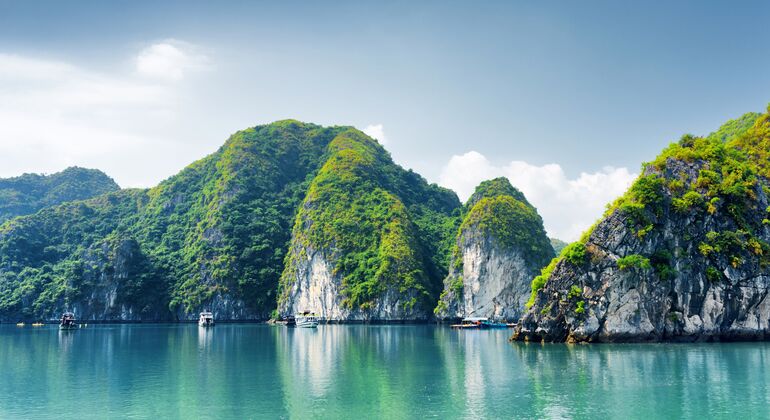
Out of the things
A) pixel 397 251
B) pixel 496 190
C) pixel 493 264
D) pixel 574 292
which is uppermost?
pixel 496 190

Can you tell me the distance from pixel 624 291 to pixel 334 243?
3567 inches

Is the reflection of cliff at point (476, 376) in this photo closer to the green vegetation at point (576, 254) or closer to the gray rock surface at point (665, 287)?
the gray rock surface at point (665, 287)

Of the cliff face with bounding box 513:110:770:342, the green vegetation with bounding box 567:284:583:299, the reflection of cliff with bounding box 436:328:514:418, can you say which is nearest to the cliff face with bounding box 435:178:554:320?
the cliff face with bounding box 513:110:770:342

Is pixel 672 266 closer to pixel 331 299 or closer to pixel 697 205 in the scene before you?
pixel 697 205

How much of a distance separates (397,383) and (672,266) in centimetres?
4048

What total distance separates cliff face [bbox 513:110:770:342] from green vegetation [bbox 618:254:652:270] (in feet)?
0.34

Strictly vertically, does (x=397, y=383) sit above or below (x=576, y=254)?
below

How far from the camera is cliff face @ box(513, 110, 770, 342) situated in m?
63.5

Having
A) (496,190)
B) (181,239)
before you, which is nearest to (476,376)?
(496,190)

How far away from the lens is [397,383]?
37.8 m

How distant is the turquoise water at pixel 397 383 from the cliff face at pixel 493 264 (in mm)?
67413

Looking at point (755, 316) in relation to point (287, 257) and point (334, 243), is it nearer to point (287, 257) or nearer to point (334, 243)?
point (334, 243)

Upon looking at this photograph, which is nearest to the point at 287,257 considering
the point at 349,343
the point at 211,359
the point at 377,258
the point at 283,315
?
the point at 283,315

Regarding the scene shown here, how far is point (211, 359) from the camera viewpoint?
52.8 metres
